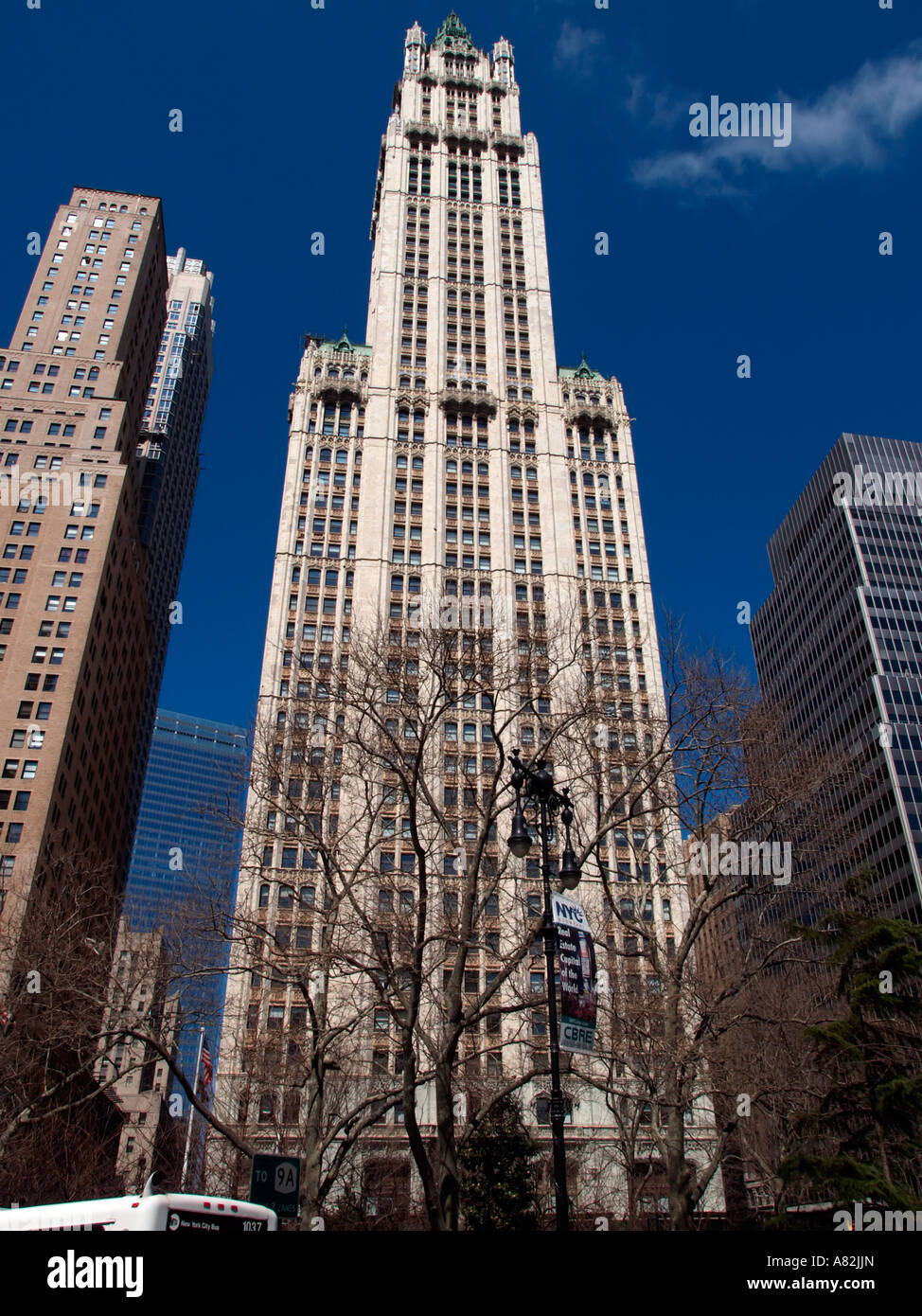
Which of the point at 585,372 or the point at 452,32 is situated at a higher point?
the point at 452,32

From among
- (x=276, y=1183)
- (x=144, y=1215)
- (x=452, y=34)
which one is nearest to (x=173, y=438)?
(x=452, y=34)

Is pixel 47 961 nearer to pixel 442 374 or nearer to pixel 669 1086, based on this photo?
pixel 669 1086

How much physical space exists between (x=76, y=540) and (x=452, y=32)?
81.2 meters

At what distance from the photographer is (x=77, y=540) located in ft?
255

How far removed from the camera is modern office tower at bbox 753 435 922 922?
93.4 meters

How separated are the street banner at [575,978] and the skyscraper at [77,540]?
1222 inches

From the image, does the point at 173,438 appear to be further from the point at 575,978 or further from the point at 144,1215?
the point at 144,1215

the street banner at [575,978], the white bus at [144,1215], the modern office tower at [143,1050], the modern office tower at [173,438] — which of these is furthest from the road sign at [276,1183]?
the modern office tower at [173,438]

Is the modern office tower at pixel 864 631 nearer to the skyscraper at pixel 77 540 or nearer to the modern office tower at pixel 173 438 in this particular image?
the skyscraper at pixel 77 540

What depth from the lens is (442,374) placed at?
7900 centimetres

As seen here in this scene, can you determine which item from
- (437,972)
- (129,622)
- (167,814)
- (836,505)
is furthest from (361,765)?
(167,814)

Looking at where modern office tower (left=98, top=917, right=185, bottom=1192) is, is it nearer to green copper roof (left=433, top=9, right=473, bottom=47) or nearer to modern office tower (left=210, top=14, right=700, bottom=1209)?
modern office tower (left=210, top=14, right=700, bottom=1209)

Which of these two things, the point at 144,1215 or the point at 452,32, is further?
the point at 452,32
